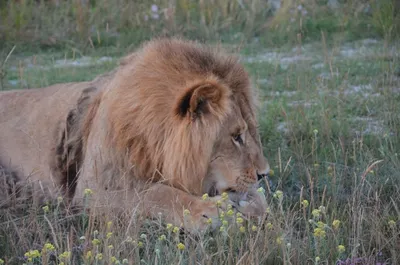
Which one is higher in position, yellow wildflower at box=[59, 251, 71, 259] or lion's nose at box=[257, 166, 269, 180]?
yellow wildflower at box=[59, 251, 71, 259]

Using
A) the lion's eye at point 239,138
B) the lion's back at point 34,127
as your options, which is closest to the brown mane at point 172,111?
the lion's eye at point 239,138

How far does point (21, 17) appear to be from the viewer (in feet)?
27.9

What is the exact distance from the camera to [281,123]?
5.64 metres

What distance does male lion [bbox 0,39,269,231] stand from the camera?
3.63m

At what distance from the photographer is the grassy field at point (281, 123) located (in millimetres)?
3289

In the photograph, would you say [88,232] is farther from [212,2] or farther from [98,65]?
[212,2]

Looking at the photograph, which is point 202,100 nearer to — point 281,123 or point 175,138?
point 175,138

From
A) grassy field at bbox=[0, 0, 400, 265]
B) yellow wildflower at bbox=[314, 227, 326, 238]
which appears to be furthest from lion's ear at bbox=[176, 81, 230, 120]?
yellow wildflower at bbox=[314, 227, 326, 238]

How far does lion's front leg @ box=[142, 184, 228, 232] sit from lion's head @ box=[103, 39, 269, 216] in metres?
0.06

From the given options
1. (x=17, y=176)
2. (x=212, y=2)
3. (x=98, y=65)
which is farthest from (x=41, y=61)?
(x=17, y=176)

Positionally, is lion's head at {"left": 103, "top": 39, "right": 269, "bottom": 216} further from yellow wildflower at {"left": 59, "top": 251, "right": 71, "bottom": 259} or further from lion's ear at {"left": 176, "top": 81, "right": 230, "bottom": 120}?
yellow wildflower at {"left": 59, "top": 251, "right": 71, "bottom": 259}

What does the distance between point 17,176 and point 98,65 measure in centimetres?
313

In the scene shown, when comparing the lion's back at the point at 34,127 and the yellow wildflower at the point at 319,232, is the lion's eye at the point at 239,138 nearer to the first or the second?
the yellow wildflower at the point at 319,232

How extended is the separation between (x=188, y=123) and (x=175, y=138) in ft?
0.30
